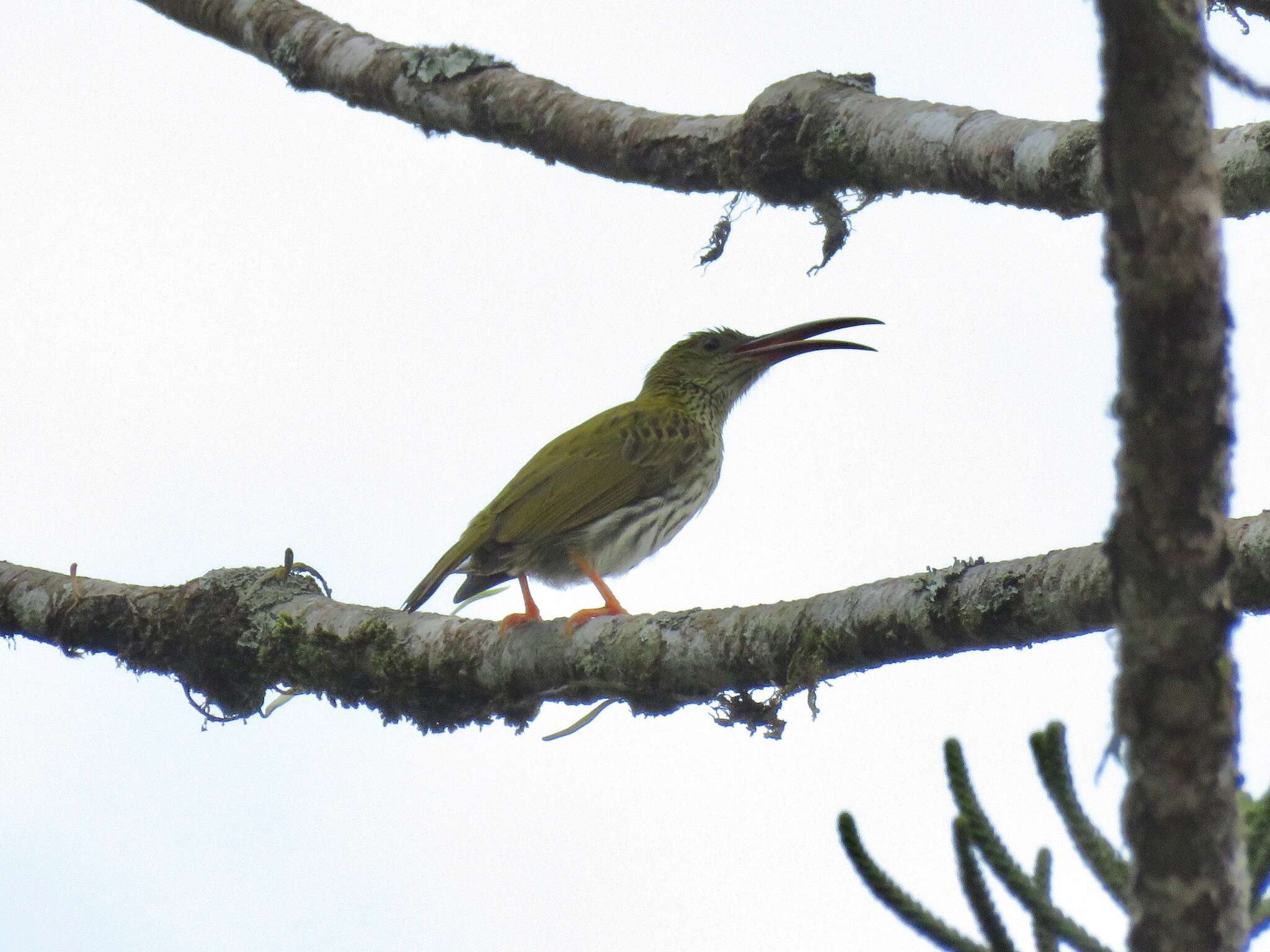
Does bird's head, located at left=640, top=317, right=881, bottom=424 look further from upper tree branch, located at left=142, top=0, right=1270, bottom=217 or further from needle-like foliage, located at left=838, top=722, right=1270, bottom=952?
needle-like foliage, located at left=838, top=722, right=1270, bottom=952

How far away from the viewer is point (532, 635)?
471 cm

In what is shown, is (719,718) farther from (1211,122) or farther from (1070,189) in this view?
(1211,122)

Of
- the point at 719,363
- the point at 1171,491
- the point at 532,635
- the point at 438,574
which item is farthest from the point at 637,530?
the point at 1171,491

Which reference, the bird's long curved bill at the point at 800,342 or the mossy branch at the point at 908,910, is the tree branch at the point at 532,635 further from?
the bird's long curved bill at the point at 800,342

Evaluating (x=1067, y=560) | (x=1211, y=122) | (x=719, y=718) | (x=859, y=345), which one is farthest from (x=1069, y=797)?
(x=859, y=345)

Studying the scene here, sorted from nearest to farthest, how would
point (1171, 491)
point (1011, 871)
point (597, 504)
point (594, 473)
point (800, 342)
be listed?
point (1171, 491), point (1011, 871), point (597, 504), point (594, 473), point (800, 342)

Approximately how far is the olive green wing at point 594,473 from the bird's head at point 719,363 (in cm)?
70

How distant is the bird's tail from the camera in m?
5.30

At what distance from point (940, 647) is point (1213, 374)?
2301mm

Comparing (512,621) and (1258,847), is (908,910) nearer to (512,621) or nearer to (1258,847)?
(1258,847)

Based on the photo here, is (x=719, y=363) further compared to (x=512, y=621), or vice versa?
(x=719, y=363)

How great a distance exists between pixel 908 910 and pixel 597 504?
4267 millimetres

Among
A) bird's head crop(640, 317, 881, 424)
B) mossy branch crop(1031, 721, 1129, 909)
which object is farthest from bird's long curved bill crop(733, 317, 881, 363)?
mossy branch crop(1031, 721, 1129, 909)

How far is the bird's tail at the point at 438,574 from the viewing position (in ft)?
17.4
